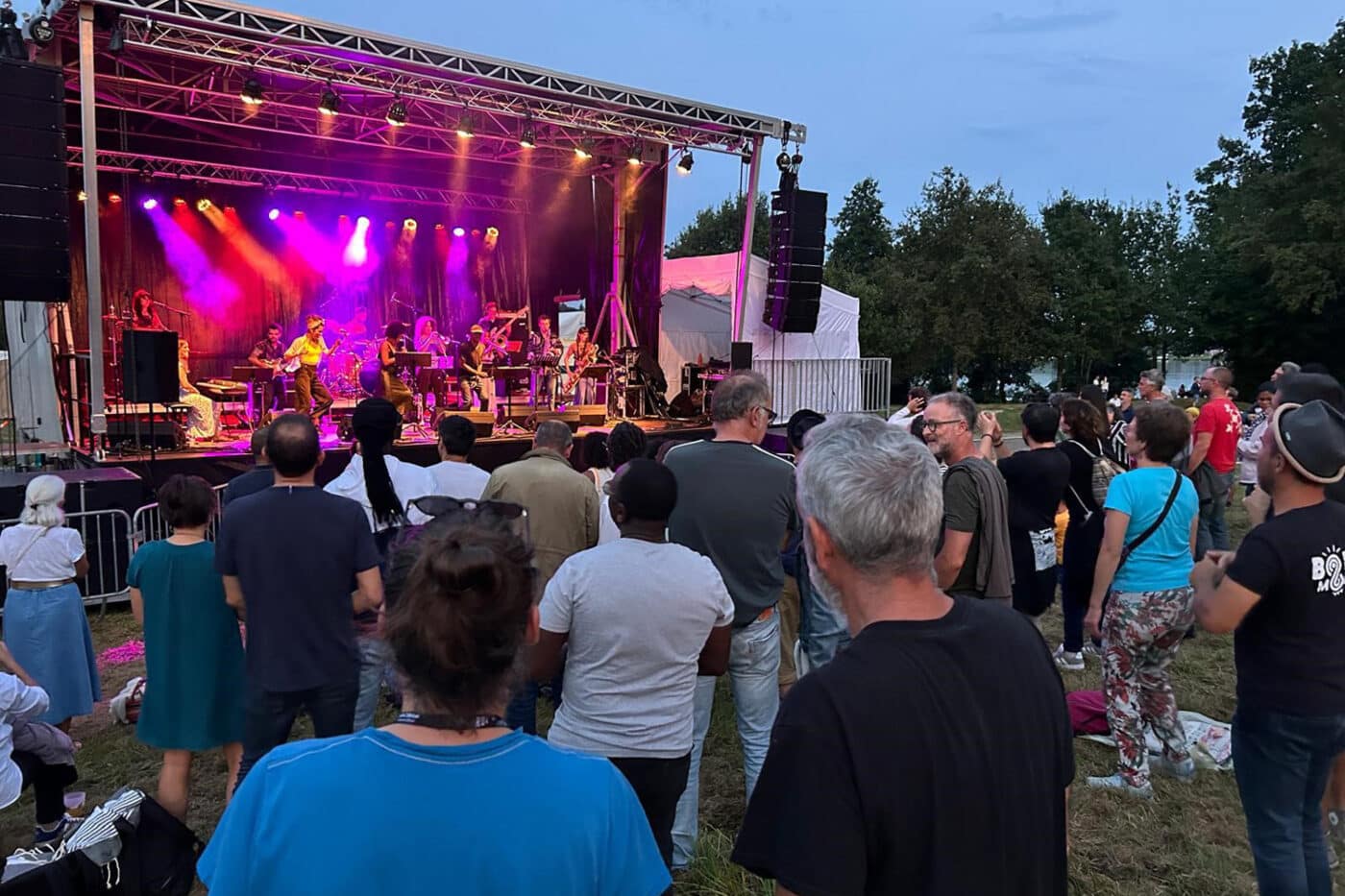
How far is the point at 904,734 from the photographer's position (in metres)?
1.17

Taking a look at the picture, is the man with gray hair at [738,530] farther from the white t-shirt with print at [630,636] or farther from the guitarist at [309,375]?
the guitarist at [309,375]

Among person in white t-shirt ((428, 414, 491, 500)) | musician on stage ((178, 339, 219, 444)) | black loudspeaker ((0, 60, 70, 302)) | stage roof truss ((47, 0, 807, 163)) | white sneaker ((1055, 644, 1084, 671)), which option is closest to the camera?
person in white t-shirt ((428, 414, 491, 500))

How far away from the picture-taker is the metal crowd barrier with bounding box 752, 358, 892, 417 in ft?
49.6

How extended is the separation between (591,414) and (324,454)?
4.91 m

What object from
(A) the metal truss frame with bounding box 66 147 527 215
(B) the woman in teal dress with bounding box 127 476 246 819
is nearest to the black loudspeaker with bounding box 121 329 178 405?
(A) the metal truss frame with bounding box 66 147 527 215

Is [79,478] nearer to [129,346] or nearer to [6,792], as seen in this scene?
[129,346]

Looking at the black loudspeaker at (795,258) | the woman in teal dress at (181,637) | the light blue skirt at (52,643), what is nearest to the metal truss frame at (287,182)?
the black loudspeaker at (795,258)

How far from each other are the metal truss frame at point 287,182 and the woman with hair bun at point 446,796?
11128 mm

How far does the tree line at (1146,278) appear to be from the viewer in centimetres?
2288

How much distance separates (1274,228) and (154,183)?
86.2 ft

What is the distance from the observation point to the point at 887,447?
1385mm

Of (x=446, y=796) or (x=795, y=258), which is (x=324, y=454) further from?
(x=446, y=796)

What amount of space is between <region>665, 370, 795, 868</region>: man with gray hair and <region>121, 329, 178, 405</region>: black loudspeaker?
22.4ft

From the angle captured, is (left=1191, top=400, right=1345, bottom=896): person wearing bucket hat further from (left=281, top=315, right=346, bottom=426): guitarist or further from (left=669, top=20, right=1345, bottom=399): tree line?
(left=669, top=20, right=1345, bottom=399): tree line
